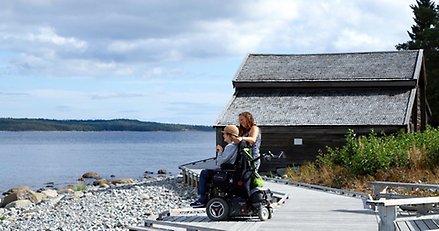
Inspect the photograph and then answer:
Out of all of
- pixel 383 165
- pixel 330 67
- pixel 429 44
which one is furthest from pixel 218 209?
pixel 429 44

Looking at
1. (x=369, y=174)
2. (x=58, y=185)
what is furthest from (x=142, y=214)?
(x=58, y=185)

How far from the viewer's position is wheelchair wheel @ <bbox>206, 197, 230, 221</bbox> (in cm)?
1287

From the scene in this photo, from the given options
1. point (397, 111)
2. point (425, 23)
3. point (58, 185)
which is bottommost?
point (58, 185)

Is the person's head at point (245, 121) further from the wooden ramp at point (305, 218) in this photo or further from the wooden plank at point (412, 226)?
the wooden plank at point (412, 226)

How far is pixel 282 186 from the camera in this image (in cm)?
2134

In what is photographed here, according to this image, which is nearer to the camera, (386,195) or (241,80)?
(386,195)

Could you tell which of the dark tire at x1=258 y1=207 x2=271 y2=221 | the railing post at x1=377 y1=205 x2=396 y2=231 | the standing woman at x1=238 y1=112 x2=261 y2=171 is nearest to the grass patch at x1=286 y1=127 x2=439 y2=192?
the dark tire at x1=258 y1=207 x2=271 y2=221

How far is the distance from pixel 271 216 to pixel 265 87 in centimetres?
2039

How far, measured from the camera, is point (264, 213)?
42.7 ft

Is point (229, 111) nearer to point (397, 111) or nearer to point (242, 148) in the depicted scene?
point (397, 111)

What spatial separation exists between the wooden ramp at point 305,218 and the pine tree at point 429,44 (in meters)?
35.0

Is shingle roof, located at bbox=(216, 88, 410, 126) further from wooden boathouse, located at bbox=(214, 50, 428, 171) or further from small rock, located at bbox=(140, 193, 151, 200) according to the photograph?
small rock, located at bbox=(140, 193, 151, 200)

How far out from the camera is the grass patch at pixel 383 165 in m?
20.8

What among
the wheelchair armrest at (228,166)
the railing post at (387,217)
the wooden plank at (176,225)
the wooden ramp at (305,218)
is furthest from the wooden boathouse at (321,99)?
the railing post at (387,217)
